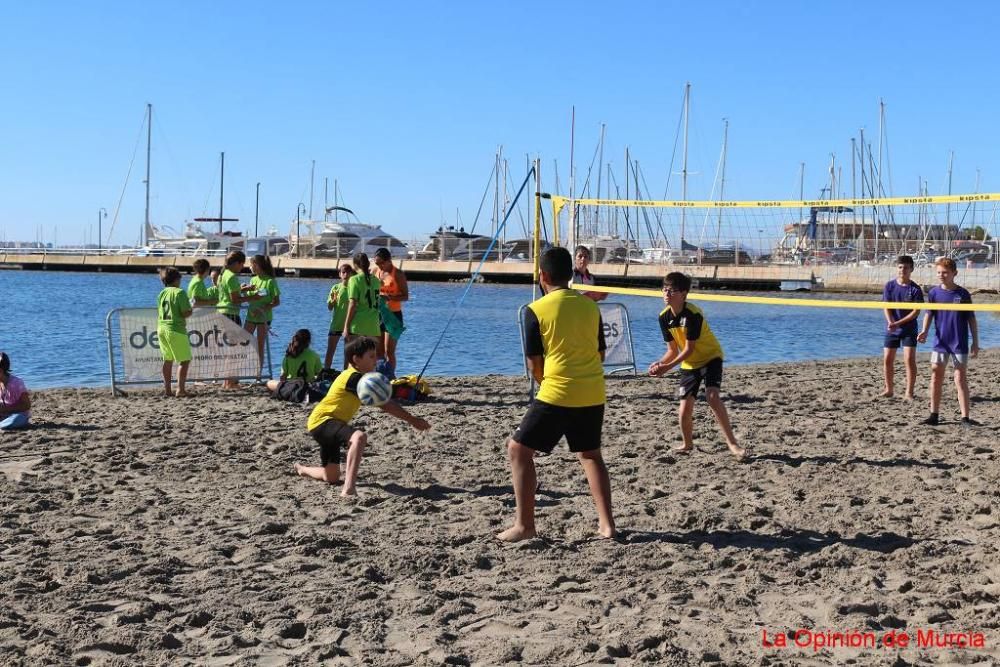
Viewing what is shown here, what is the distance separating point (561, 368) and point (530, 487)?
62 centimetres

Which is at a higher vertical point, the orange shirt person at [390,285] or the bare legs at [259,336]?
the orange shirt person at [390,285]

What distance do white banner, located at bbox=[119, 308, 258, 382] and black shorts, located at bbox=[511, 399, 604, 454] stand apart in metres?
7.00

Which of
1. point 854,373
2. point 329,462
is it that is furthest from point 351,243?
point 329,462

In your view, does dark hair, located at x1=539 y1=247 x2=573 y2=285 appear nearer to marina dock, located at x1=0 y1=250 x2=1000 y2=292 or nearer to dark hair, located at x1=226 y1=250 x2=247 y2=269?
dark hair, located at x1=226 y1=250 x2=247 y2=269

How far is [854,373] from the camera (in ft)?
45.8

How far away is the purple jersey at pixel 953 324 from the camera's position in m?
8.50

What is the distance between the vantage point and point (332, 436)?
6.70m

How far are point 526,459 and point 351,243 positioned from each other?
64256 millimetres

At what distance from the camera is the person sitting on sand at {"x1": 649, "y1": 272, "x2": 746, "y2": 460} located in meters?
7.35

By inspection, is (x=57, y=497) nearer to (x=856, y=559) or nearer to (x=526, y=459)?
(x=526, y=459)

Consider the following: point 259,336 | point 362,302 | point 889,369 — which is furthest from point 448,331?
point 889,369

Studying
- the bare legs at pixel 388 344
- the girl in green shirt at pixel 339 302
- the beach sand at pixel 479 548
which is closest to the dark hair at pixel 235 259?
the girl in green shirt at pixel 339 302

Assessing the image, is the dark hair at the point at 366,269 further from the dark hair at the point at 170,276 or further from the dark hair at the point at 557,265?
the dark hair at the point at 557,265

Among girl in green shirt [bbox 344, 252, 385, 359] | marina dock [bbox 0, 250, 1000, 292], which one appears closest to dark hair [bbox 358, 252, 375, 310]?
girl in green shirt [bbox 344, 252, 385, 359]
